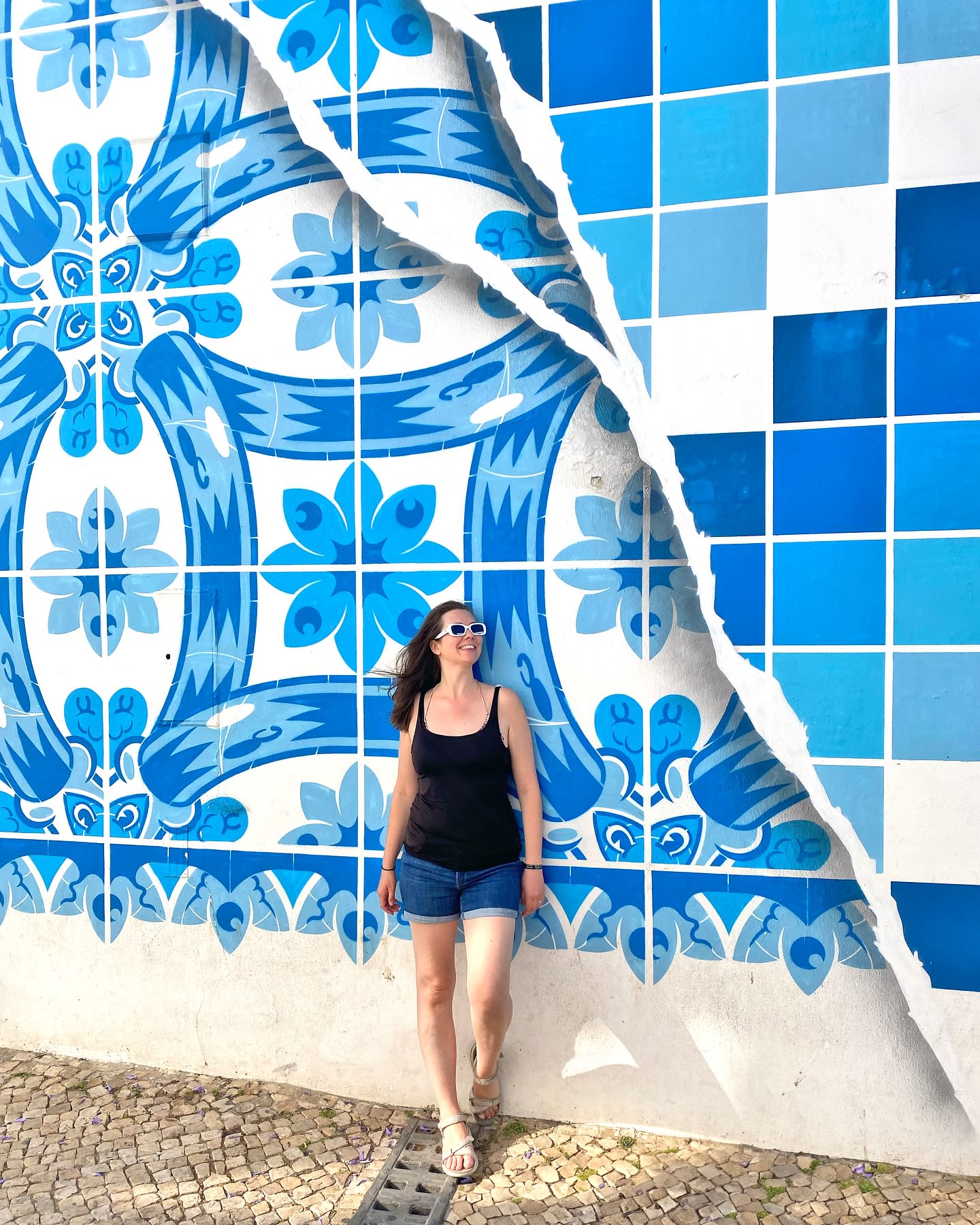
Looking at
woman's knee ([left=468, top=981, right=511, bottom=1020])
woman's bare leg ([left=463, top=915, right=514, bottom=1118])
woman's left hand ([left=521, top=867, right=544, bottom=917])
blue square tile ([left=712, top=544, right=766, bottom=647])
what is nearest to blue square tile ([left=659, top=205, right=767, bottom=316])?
blue square tile ([left=712, top=544, right=766, bottom=647])

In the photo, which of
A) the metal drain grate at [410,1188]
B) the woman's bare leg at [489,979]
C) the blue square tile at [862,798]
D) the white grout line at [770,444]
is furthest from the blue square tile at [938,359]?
the metal drain grate at [410,1188]

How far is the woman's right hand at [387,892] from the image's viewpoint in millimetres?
2988

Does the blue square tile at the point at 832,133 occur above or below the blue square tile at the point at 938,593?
above

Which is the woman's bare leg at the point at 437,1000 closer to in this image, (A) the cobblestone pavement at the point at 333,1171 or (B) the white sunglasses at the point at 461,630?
(A) the cobblestone pavement at the point at 333,1171

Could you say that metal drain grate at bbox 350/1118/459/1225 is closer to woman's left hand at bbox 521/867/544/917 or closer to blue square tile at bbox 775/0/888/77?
woman's left hand at bbox 521/867/544/917

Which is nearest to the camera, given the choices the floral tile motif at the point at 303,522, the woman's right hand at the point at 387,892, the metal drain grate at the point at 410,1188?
the metal drain grate at the point at 410,1188

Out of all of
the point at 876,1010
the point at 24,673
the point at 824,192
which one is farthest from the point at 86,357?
the point at 876,1010

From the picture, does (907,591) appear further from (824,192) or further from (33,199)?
(33,199)

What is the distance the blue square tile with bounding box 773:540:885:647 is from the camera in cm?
270

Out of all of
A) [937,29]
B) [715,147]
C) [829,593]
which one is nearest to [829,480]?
[829,593]

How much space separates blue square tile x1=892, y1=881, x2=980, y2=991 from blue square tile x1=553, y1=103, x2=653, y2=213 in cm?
209

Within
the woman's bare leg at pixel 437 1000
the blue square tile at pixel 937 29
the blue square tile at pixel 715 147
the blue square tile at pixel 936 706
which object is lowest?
the woman's bare leg at pixel 437 1000

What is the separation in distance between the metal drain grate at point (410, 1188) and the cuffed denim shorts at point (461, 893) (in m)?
0.67

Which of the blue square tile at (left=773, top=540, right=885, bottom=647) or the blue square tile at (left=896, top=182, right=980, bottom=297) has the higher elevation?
the blue square tile at (left=896, top=182, right=980, bottom=297)
